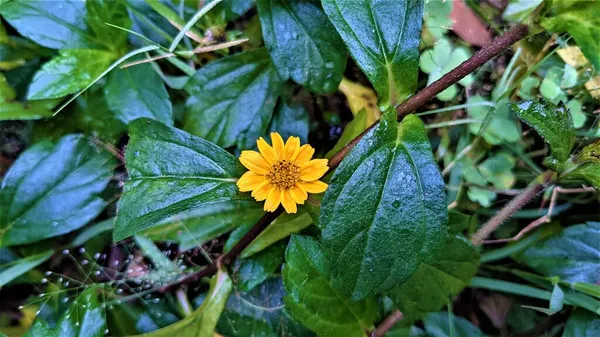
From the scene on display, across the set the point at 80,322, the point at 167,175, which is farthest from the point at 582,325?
the point at 80,322

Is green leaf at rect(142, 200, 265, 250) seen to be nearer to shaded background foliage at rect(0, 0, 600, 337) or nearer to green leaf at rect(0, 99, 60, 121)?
shaded background foliage at rect(0, 0, 600, 337)

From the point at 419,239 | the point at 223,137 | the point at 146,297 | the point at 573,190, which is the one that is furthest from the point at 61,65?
the point at 573,190

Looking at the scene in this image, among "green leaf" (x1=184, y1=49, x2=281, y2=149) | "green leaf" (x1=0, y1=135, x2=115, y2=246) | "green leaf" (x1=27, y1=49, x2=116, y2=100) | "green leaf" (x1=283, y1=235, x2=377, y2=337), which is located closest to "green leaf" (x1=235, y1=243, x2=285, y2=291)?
"green leaf" (x1=283, y1=235, x2=377, y2=337)

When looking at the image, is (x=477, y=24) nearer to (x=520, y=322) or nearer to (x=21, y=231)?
(x=520, y=322)

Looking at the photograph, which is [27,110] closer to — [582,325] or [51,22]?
[51,22]

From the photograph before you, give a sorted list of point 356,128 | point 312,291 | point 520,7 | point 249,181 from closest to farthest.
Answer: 1. point 520,7
2. point 249,181
3. point 312,291
4. point 356,128

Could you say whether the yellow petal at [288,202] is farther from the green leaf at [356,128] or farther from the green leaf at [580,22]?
the green leaf at [580,22]
